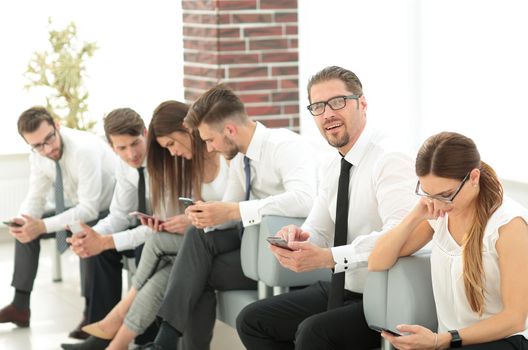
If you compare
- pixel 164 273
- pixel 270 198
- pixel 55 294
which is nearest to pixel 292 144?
pixel 270 198

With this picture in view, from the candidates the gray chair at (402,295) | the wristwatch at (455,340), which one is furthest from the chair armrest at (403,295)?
the wristwatch at (455,340)

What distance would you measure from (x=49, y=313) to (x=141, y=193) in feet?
3.65

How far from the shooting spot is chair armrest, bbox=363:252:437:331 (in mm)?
3180

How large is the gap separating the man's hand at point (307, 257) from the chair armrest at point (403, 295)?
25 centimetres

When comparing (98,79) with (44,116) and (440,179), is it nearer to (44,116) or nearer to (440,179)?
(44,116)

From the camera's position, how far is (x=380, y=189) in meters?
3.56

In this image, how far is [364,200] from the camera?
12.0ft

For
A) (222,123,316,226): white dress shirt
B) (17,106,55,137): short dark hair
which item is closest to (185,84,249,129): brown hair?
(222,123,316,226): white dress shirt

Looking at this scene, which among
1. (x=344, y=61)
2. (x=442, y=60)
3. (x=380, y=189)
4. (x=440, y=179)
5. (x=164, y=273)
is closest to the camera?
(x=440, y=179)

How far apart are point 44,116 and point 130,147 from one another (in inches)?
29.7

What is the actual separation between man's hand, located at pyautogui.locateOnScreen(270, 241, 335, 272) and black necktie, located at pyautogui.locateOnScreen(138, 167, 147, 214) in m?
1.64

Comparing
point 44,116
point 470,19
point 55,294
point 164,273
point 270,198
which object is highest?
point 470,19

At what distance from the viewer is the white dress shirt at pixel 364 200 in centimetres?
351

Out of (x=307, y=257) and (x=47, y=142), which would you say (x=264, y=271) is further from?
(x=47, y=142)
